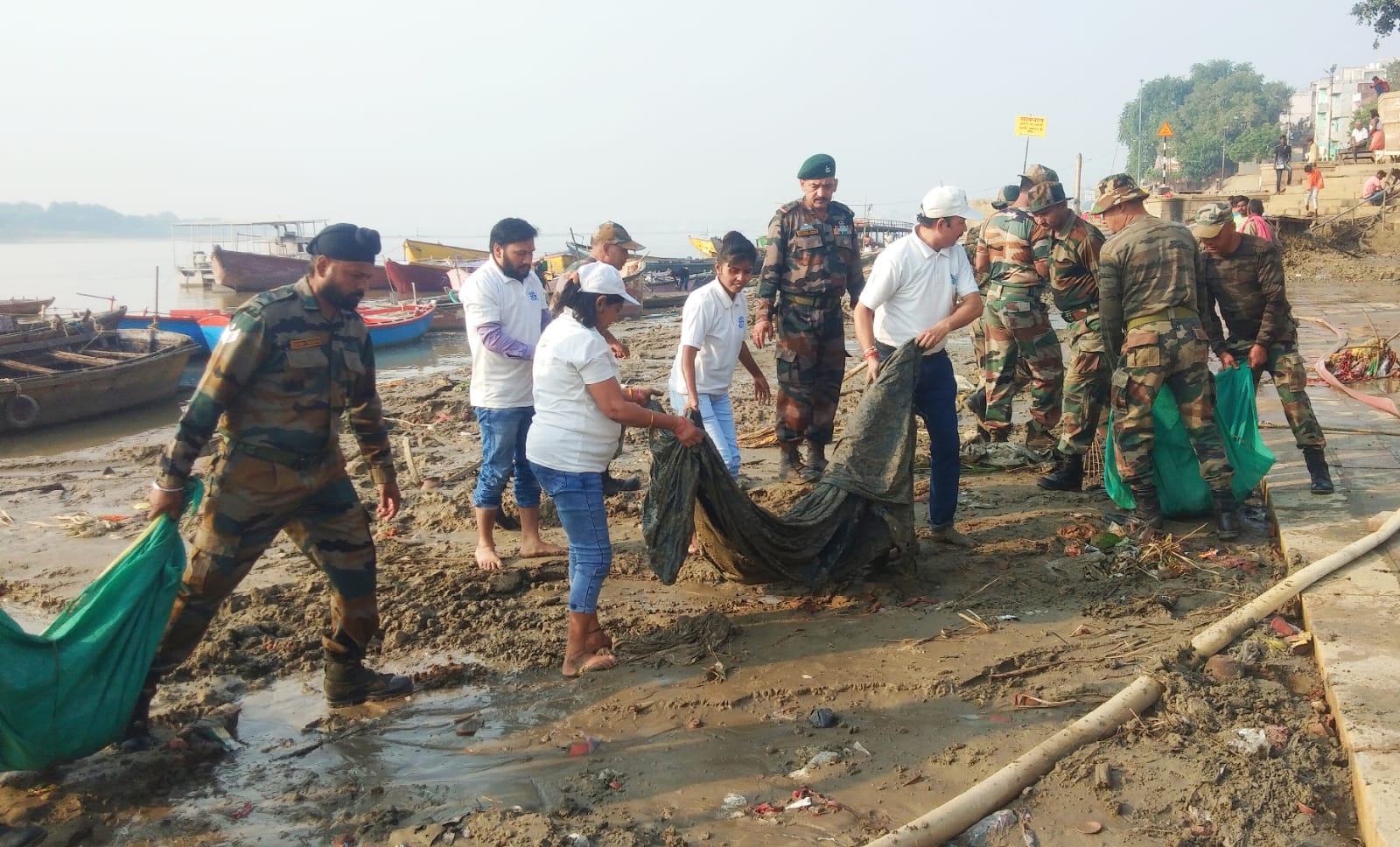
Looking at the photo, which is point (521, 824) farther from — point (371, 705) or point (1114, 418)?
point (1114, 418)

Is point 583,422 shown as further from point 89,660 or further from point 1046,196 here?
point 1046,196

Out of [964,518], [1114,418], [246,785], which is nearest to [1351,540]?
[1114,418]

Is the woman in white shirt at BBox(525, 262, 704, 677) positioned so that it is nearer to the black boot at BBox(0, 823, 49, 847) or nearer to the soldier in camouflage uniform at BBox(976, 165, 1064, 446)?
the black boot at BBox(0, 823, 49, 847)

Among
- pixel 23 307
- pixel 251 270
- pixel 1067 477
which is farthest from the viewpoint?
pixel 251 270

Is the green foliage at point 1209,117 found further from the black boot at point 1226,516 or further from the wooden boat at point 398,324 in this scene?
the black boot at point 1226,516

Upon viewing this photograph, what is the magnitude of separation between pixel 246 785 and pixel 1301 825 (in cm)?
339

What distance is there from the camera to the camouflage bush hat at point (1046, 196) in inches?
227

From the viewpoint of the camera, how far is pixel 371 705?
157 inches

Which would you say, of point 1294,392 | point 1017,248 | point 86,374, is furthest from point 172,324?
point 1294,392

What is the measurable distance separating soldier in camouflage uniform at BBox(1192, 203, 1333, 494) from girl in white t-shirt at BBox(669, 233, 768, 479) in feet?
8.17

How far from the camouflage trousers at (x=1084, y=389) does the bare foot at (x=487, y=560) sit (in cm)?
349

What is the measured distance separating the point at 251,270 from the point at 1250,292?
31190mm

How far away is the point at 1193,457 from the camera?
5281 millimetres

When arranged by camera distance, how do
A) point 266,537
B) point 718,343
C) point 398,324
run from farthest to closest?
point 398,324, point 718,343, point 266,537
